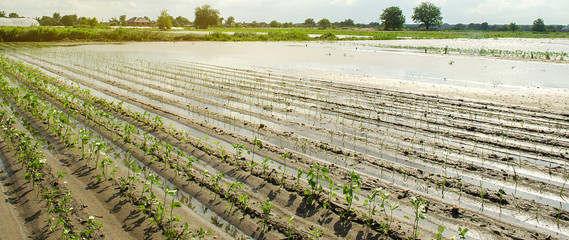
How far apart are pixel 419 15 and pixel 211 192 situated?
4996 inches

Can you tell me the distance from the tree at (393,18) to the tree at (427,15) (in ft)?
25.7

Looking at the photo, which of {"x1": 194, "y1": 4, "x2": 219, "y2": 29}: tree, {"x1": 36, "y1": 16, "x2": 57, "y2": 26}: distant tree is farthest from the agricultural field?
{"x1": 36, "y1": 16, "x2": 57, "y2": 26}: distant tree

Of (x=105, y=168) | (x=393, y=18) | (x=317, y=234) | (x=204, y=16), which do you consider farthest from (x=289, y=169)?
(x=393, y=18)

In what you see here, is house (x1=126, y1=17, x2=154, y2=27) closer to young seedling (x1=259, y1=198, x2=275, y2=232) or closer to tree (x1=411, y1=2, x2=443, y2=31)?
tree (x1=411, y1=2, x2=443, y2=31)

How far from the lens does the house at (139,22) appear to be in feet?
388

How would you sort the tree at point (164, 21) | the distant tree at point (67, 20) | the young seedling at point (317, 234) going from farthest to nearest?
1. the distant tree at point (67, 20)
2. the tree at point (164, 21)
3. the young seedling at point (317, 234)

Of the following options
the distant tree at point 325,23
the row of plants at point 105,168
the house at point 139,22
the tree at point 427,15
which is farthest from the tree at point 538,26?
the row of plants at point 105,168

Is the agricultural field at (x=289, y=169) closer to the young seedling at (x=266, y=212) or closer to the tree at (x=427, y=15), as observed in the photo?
the young seedling at (x=266, y=212)

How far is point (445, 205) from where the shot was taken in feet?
15.4

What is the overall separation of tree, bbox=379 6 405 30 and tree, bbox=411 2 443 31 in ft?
25.7

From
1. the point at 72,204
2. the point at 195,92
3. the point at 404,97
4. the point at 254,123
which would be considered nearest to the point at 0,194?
the point at 72,204

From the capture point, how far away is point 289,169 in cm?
593

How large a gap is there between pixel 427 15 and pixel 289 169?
12494 centimetres

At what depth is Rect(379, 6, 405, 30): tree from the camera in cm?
11481
